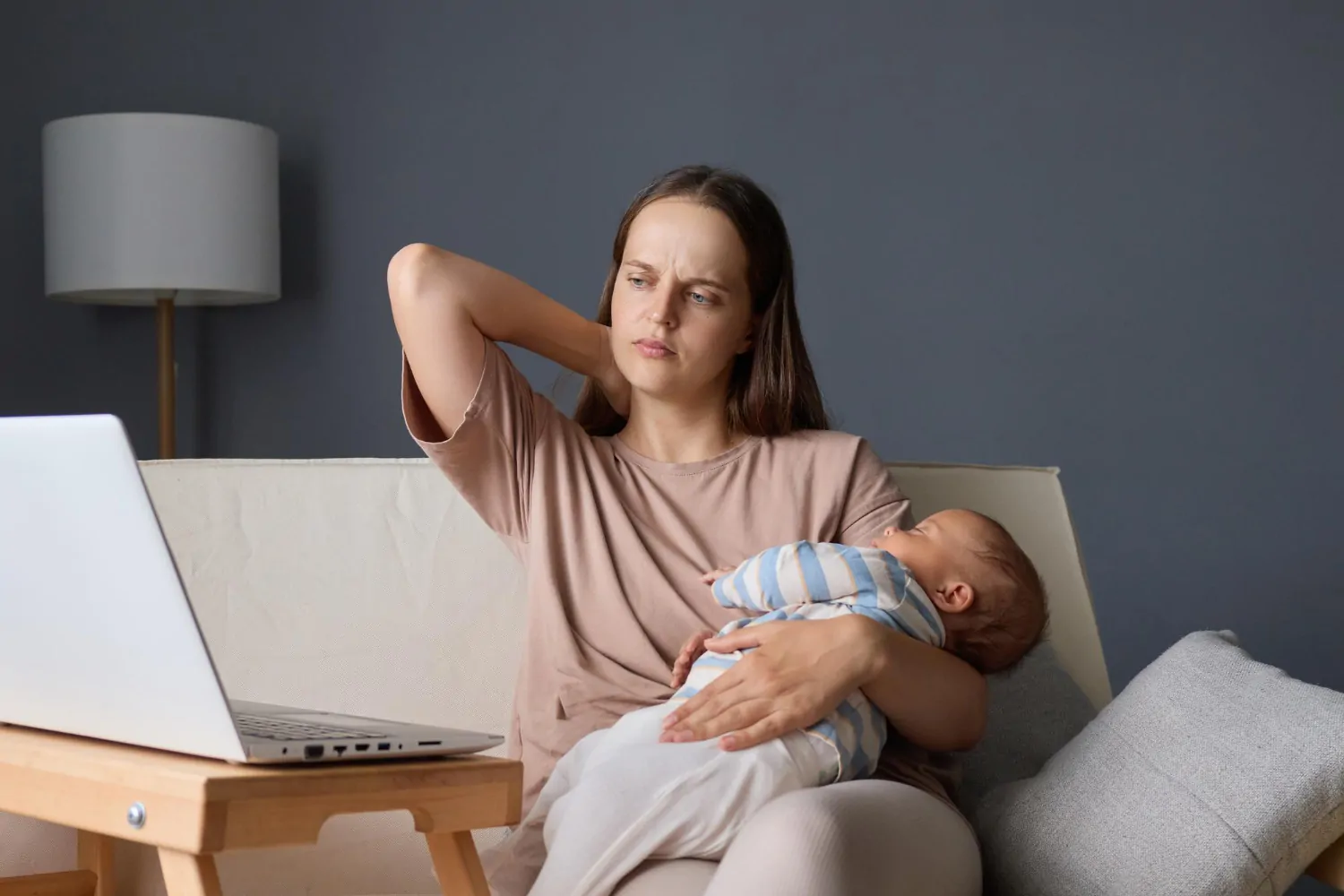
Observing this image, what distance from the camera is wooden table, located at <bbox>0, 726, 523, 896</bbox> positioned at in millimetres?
775

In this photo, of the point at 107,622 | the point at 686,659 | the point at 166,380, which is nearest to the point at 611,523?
the point at 686,659

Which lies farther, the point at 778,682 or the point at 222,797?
the point at 778,682

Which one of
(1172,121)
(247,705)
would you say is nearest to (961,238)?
(1172,121)

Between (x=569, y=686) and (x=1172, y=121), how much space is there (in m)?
2.13

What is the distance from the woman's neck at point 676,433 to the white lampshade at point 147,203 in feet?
5.44

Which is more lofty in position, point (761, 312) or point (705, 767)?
point (761, 312)

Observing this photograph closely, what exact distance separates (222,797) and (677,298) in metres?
0.91

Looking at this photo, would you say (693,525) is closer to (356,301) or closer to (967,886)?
(967,886)

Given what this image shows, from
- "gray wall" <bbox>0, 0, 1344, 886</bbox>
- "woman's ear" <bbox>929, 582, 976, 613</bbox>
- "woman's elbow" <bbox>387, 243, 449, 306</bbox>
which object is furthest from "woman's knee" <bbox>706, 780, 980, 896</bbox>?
"gray wall" <bbox>0, 0, 1344, 886</bbox>

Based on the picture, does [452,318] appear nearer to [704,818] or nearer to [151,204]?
[704,818]

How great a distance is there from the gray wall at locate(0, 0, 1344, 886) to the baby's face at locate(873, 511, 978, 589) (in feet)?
5.41

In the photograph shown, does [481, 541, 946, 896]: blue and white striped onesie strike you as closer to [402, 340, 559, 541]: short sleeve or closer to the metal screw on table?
[402, 340, 559, 541]: short sleeve

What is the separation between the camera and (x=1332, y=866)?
1.25 metres

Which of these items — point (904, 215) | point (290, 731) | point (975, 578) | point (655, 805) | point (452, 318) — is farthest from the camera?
point (904, 215)
